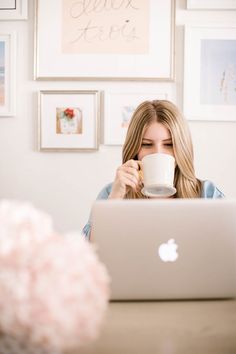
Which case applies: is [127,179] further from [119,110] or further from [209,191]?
[119,110]

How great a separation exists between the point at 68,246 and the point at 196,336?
0.34m

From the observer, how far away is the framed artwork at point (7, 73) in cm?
242

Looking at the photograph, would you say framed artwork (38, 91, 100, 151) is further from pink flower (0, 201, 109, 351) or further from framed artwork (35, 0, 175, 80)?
pink flower (0, 201, 109, 351)

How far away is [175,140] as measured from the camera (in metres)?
1.75

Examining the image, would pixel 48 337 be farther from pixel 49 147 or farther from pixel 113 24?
pixel 113 24

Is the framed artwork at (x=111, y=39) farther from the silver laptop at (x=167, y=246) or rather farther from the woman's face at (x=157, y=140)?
the silver laptop at (x=167, y=246)

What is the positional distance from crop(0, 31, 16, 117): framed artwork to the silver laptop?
1.59 m

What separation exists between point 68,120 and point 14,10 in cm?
61

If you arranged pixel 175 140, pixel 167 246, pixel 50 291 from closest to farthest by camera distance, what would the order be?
pixel 50 291
pixel 167 246
pixel 175 140

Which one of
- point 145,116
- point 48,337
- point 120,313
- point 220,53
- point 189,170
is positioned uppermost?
point 220,53

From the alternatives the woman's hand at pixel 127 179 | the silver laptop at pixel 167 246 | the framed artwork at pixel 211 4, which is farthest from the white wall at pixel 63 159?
the silver laptop at pixel 167 246

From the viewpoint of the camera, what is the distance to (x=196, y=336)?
2.54ft

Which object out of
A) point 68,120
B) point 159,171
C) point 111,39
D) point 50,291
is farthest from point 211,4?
point 50,291

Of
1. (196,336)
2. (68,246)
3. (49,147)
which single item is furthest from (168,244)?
(49,147)
